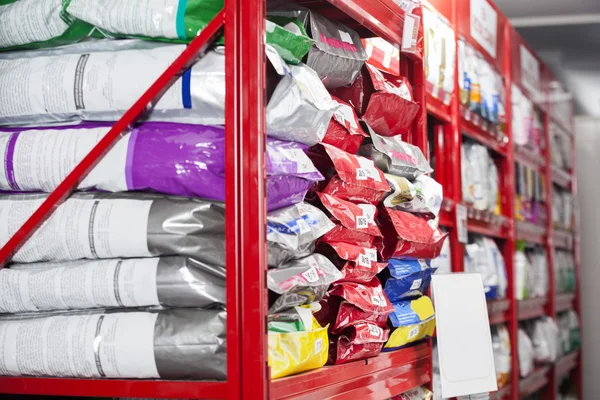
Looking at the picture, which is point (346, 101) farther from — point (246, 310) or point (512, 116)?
point (512, 116)

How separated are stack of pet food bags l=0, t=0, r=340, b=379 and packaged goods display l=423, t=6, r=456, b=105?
1796 millimetres

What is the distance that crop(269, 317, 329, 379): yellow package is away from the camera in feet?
7.16

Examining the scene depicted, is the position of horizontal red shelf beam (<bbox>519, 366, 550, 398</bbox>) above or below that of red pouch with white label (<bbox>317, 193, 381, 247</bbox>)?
below

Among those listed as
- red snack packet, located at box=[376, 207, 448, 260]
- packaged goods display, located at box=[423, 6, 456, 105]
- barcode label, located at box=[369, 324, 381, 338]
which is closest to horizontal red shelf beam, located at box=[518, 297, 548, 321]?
packaged goods display, located at box=[423, 6, 456, 105]

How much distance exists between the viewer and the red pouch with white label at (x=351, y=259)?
2607 millimetres

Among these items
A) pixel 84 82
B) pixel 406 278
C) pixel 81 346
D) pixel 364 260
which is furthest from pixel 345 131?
pixel 81 346

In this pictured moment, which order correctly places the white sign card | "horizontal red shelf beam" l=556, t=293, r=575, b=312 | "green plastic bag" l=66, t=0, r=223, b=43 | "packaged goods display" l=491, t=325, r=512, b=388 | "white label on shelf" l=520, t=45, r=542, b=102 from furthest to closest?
"horizontal red shelf beam" l=556, t=293, r=575, b=312 < "white label on shelf" l=520, t=45, r=542, b=102 < "packaged goods display" l=491, t=325, r=512, b=388 < the white sign card < "green plastic bag" l=66, t=0, r=223, b=43

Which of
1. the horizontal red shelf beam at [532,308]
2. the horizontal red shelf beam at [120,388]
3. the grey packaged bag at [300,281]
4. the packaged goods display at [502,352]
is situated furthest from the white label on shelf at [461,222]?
the horizontal red shelf beam at [120,388]

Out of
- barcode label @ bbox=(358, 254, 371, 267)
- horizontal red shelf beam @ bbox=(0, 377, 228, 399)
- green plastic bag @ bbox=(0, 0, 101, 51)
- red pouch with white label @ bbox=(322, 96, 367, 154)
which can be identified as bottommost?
horizontal red shelf beam @ bbox=(0, 377, 228, 399)

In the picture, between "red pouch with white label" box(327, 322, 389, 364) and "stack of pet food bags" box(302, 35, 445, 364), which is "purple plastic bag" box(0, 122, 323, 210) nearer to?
"stack of pet food bags" box(302, 35, 445, 364)

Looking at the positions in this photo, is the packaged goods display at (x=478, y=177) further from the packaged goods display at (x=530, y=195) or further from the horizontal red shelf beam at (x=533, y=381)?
the horizontal red shelf beam at (x=533, y=381)

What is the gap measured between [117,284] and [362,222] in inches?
35.3

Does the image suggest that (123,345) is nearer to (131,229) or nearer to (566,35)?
(131,229)

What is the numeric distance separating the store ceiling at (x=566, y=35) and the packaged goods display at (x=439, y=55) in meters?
2.70
